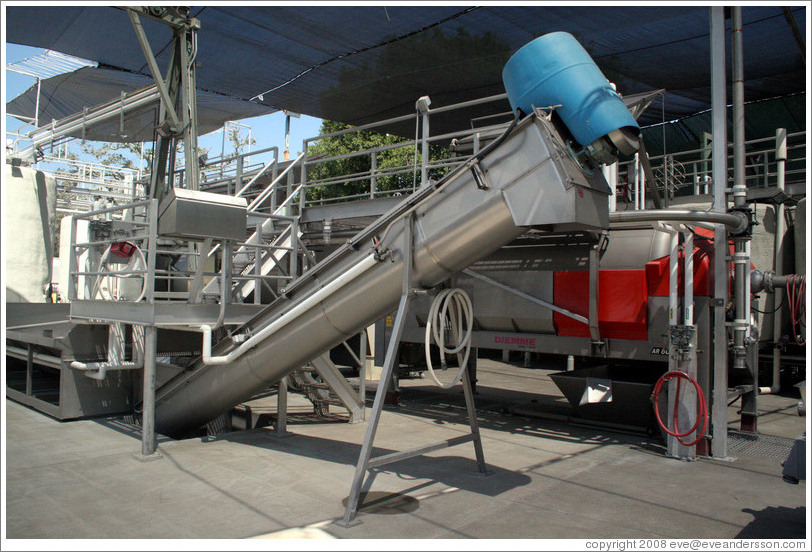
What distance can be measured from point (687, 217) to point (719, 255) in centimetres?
103

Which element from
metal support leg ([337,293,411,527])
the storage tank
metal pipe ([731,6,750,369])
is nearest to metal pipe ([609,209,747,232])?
metal pipe ([731,6,750,369])

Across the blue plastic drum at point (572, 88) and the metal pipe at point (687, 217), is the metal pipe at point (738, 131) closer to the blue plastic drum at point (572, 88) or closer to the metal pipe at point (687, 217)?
the metal pipe at point (687, 217)

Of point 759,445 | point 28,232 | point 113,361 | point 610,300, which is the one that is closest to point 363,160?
point 28,232

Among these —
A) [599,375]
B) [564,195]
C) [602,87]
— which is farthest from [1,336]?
[599,375]

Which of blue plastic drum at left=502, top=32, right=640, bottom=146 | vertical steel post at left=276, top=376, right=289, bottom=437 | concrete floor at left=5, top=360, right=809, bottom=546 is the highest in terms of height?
blue plastic drum at left=502, top=32, right=640, bottom=146

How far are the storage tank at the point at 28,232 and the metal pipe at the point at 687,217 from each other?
12.3m

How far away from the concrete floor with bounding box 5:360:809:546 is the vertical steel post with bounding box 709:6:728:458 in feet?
1.68

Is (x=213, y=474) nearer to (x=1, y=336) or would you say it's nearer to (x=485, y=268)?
(x=1, y=336)

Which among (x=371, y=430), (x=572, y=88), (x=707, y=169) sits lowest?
(x=371, y=430)

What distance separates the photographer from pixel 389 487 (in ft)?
→ 19.8

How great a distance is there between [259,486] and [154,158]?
233 inches

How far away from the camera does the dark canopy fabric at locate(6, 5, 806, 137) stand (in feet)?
35.5

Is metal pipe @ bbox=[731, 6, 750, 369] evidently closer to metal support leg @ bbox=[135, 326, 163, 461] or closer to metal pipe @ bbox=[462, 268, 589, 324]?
metal pipe @ bbox=[462, 268, 589, 324]

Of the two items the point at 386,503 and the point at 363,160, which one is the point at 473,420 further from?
the point at 363,160
